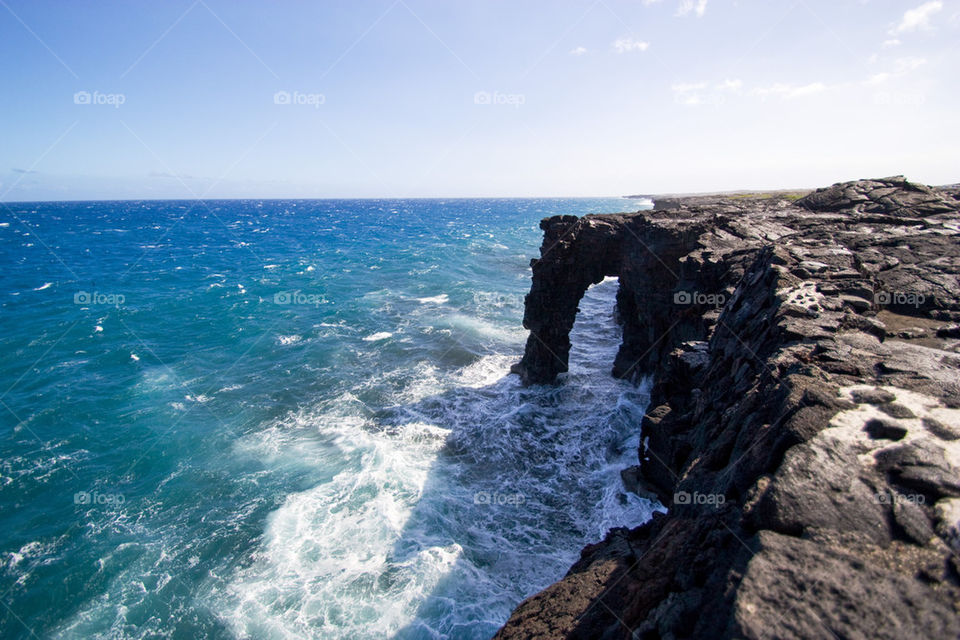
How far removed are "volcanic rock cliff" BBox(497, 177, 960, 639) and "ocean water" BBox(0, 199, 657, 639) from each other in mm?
6039

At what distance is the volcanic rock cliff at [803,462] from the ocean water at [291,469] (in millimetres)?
6039

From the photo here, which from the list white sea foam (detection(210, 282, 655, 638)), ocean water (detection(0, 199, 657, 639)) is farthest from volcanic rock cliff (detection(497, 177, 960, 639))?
ocean water (detection(0, 199, 657, 639))

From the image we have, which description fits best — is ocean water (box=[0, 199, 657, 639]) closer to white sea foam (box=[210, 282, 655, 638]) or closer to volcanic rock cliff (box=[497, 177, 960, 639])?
white sea foam (box=[210, 282, 655, 638])

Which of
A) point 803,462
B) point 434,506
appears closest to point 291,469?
Answer: point 434,506

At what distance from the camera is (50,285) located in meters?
49.7

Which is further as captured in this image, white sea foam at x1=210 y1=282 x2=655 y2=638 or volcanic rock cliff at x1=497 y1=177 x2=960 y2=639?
white sea foam at x1=210 y1=282 x2=655 y2=638

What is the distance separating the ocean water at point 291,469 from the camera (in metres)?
13.4

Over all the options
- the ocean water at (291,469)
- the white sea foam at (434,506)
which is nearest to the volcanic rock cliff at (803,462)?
the white sea foam at (434,506)

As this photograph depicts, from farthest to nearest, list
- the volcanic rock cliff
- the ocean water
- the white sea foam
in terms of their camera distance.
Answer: the ocean water
the white sea foam
the volcanic rock cliff

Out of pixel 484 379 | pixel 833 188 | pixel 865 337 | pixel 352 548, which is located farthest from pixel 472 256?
pixel 865 337

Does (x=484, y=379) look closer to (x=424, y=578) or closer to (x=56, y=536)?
(x=424, y=578)

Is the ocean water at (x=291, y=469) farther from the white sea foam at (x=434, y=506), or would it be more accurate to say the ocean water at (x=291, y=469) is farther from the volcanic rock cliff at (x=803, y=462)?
the volcanic rock cliff at (x=803, y=462)

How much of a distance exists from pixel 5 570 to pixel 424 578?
46.4 ft

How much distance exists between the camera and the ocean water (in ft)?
43.9
